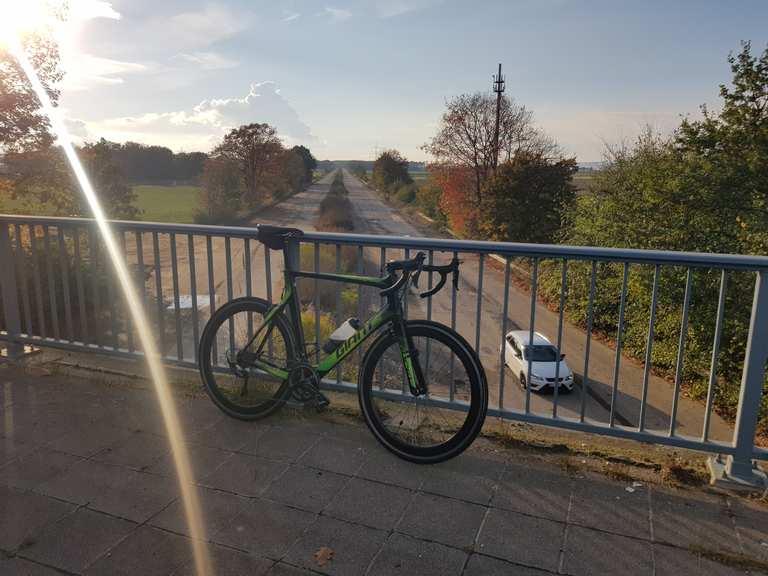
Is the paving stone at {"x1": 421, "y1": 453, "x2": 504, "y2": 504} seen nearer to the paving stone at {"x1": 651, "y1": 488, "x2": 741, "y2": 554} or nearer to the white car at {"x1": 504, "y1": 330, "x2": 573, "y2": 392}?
the paving stone at {"x1": 651, "y1": 488, "x2": 741, "y2": 554}

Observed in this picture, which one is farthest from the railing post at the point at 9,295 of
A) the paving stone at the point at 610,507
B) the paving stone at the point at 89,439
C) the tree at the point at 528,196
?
the tree at the point at 528,196

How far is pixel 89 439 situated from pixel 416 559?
1.98 meters

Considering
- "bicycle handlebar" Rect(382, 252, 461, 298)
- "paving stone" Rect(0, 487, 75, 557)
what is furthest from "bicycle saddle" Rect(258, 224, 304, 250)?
"paving stone" Rect(0, 487, 75, 557)

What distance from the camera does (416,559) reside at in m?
2.11

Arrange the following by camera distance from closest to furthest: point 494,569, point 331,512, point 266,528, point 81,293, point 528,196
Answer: point 494,569 < point 266,528 < point 331,512 < point 81,293 < point 528,196

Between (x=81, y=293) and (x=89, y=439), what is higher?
(x=81, y=293)

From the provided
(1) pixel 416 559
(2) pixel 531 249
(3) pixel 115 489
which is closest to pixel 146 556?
(3) pixel 115 489

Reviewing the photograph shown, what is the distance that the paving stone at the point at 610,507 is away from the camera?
2.31 metres

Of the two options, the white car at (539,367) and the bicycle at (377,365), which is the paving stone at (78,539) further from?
the white car at (539,367)

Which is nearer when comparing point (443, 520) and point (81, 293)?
point (443, 520)

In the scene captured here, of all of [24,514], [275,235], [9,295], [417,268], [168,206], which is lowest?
[168,206]

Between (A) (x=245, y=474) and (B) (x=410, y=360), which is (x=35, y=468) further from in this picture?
(B) (x=410, y=360)

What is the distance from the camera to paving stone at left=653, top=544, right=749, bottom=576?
203 cm

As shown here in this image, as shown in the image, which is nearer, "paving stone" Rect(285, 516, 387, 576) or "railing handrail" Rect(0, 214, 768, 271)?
"paving stone" Rect(285, 516, 387, 576)
